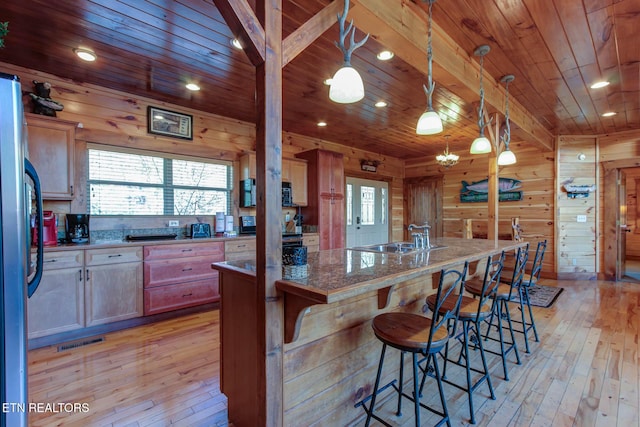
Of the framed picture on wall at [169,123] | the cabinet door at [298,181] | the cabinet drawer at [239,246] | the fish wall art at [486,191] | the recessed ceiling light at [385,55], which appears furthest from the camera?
the fish wall art at [486,191]

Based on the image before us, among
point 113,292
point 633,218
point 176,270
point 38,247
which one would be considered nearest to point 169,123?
point 176,270

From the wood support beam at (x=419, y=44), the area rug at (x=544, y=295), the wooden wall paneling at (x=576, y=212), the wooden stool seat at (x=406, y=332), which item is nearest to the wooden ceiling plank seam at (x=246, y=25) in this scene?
Answer: the wood support beam at (x=419, y=44)

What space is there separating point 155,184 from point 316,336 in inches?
125

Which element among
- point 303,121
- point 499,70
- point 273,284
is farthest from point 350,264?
point 303,121

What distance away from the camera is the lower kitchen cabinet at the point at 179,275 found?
10.6ft

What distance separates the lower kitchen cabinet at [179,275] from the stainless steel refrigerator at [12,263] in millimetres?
2288

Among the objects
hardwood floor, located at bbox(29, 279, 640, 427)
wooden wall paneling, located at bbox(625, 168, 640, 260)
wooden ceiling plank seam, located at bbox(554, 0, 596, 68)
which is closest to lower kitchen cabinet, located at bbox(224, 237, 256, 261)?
hardwood floor, located at bbox(29, 279, 640, 427)

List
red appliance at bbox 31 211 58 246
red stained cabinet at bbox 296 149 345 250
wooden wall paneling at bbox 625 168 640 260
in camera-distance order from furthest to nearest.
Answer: wooden wall paneling at bbox 625 168 640 260
red stained cabinet at bbox 296 149 345 250
red appliance at bbox 31 211 58 246

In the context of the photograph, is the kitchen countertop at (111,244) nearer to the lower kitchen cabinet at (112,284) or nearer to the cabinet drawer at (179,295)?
the lower kitchen cabinet at (112,284)

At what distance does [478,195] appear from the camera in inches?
244

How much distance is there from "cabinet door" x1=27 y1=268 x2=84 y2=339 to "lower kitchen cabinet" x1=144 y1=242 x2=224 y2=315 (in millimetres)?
568

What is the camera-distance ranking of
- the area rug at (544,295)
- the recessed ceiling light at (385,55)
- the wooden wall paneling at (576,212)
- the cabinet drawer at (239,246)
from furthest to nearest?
the wooden wall paneling at (576,212)
the area rug at (544,295)
the cabinet drawer at (239,246)
the recessed ceiling light at (385,55)

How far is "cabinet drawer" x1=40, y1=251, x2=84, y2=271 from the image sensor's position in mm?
2656

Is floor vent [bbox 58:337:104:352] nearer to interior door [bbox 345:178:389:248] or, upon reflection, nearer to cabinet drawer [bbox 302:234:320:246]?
cabinet drawer [bbox 302:234:320:246]
